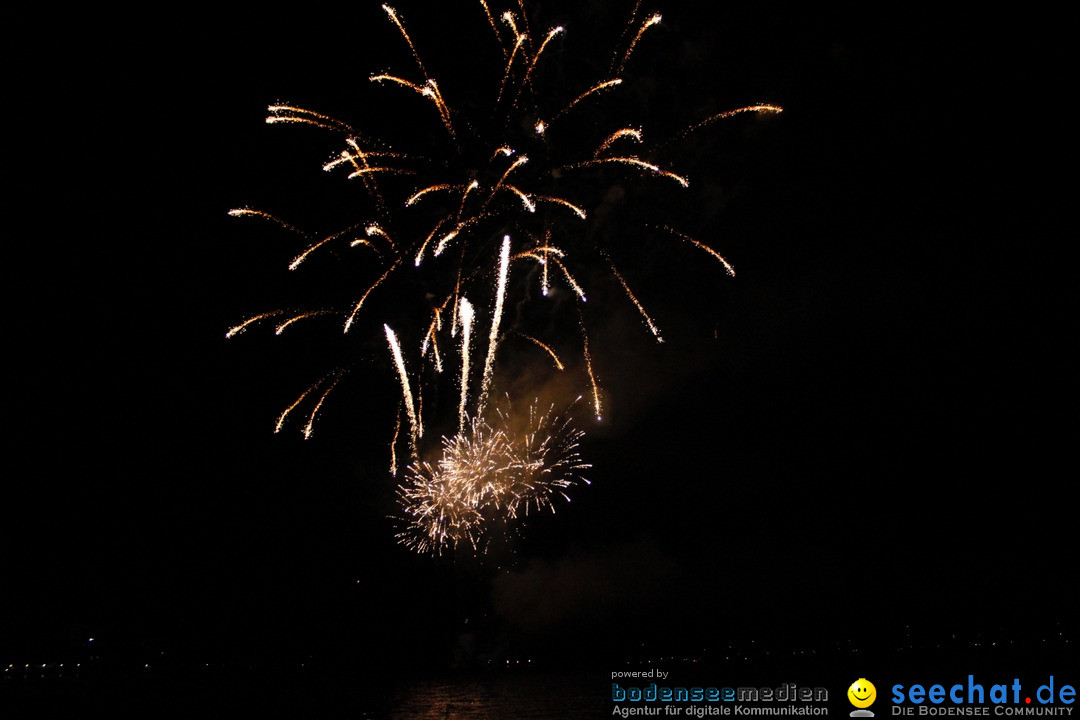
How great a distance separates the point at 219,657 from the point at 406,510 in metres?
27.1

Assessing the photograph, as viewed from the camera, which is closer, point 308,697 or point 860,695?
point 860,695

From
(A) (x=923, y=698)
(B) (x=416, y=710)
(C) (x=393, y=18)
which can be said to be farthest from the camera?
(B) (x=416, y=710)

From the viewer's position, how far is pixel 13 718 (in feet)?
67.2

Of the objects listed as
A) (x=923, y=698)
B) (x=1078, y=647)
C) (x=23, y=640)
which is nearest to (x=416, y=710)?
(x=923, y=698)

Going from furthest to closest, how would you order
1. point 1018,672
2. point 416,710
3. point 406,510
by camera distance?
1. point 1018,672
2. point 416,710
3. point 406,510

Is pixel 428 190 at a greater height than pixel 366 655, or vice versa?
pixel 428 190

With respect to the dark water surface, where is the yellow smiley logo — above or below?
above

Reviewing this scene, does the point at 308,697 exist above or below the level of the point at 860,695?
below

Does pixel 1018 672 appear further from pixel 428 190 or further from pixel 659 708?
pixel 428 190

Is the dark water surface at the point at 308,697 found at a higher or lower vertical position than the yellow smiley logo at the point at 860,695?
lower

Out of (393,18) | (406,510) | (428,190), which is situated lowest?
(406,510)

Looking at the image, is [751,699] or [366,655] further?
[366,655]

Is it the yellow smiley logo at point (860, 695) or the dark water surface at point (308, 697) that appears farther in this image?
the dark water surface at point (308, 697)

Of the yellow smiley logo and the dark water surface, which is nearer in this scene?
the yellow smiley logo
